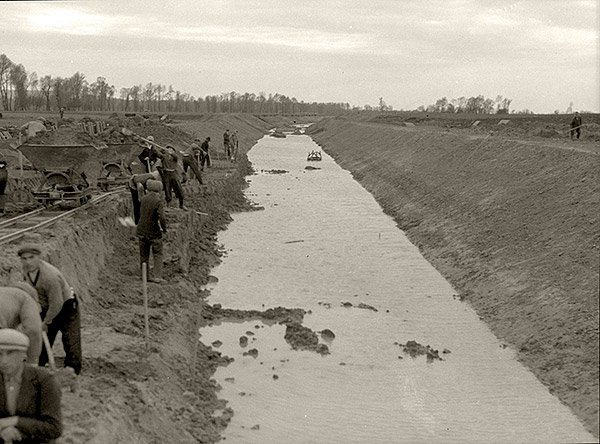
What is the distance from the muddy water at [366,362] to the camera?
30.8ft

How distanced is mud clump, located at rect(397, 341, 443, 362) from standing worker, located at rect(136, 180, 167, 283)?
5.22 meters

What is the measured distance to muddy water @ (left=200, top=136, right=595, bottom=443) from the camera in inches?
369

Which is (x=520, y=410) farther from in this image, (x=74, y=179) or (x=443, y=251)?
(x=74, y=179)

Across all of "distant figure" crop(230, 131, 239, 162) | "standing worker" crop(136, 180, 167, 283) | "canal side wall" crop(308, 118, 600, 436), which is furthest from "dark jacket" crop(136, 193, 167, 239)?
"distant figure" crop(230, 131, 239, 162)

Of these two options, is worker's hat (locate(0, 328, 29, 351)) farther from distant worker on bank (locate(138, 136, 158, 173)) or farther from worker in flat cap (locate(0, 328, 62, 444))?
distant worker on bank (locate(138, 136, 158, 173))

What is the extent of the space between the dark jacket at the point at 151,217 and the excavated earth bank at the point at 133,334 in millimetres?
1170

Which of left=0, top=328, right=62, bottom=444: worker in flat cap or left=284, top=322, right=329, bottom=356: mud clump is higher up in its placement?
left=0, top=328, right=62, bottom=444: worker in flat cap

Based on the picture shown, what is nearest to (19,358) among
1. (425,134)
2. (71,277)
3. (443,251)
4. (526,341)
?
(71,277)

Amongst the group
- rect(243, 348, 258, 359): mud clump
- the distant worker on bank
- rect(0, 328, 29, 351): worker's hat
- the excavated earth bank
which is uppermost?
the distant worker on bank

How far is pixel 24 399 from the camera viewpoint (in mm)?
4488

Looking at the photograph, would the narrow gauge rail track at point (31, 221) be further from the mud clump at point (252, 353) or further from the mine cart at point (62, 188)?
the mud clump at point (252, 353)

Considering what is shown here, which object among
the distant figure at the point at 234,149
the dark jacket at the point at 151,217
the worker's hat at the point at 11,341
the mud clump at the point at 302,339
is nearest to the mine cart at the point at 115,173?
the dark jacket at the point at 151,217

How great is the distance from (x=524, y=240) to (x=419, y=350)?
619cm

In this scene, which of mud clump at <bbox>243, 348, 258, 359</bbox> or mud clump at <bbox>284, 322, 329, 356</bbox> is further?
mud clump at <bbox>284, 322, 329, 356</bbox>
